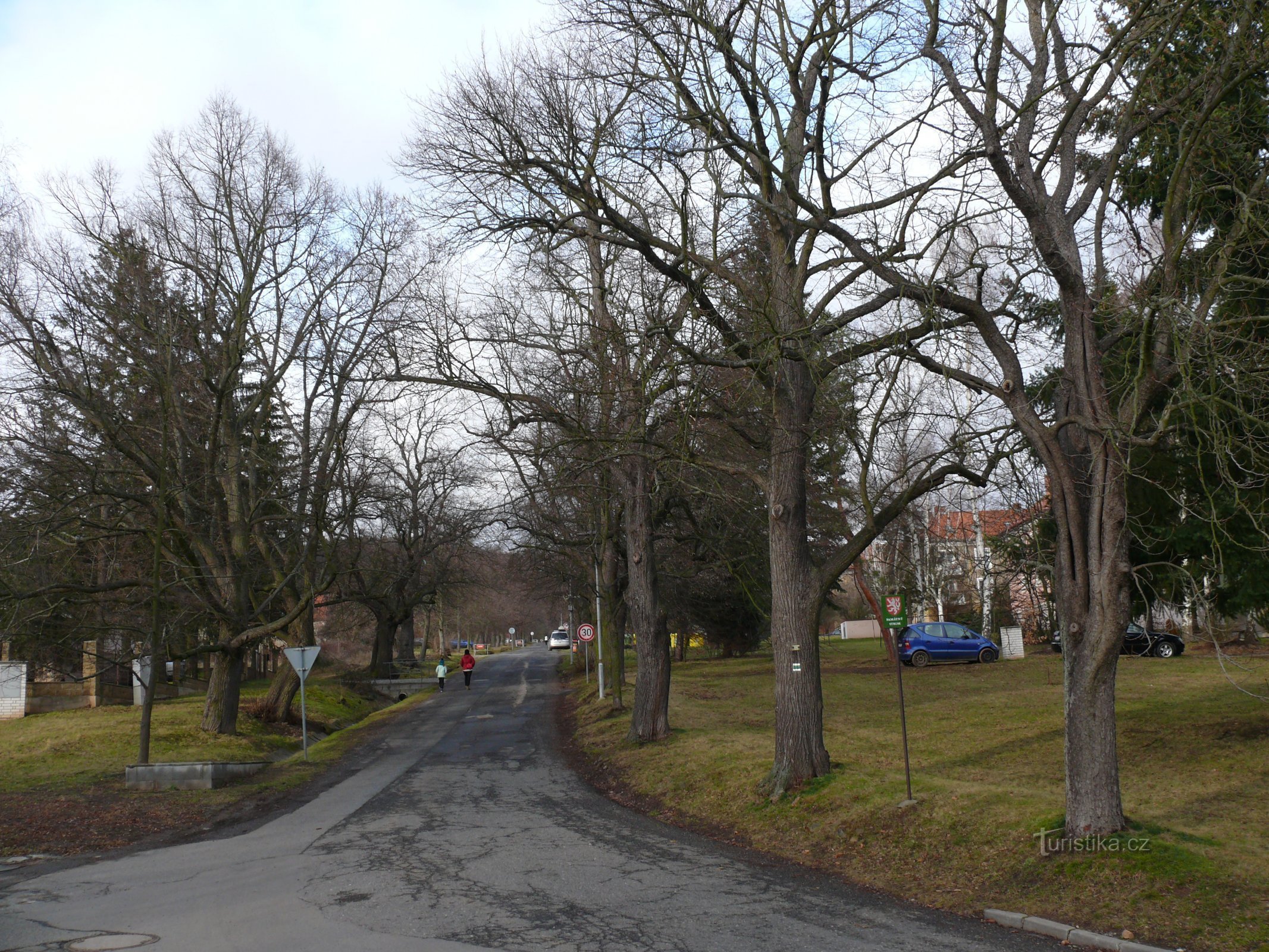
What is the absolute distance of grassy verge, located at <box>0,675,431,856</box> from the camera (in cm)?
1348

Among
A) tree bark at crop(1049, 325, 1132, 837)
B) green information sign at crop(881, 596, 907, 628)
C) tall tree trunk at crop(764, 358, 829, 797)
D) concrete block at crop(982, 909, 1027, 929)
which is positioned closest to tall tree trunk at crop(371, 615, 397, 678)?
tall tree trunk at crop(764, 358, 829, 797)

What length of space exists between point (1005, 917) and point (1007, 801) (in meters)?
2.61

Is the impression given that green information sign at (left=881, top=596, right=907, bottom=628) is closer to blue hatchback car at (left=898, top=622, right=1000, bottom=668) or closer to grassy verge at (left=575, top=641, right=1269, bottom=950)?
grassy verge at (left=575, top=641, right=1269, bottom=950)

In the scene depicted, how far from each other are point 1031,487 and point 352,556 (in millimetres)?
24175

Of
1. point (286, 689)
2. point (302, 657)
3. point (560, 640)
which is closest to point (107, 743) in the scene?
point (302, 657)

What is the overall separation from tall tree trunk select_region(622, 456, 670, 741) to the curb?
11492 millimetres

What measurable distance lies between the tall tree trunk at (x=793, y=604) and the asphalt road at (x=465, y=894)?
72.3 inches

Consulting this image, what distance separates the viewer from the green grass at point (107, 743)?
1831 cm

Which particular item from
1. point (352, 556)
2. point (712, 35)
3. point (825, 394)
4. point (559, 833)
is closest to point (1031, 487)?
point (825, 394)

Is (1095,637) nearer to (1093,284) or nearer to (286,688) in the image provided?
(1093,284)

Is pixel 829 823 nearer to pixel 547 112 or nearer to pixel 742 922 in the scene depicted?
pixel 742 922

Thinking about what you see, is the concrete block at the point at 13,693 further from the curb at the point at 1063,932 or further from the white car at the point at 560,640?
the white car at the point at 560,640

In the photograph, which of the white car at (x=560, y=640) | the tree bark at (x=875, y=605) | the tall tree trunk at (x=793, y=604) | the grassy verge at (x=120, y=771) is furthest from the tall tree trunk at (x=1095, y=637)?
the white car at (x=560, y=640)

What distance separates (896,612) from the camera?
11430 millimetres
